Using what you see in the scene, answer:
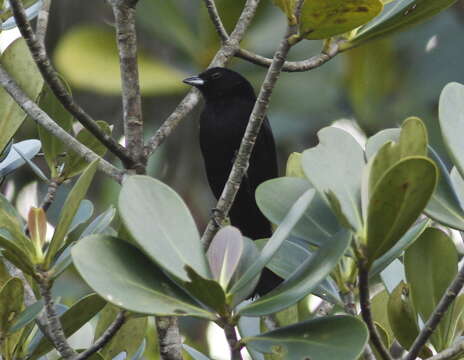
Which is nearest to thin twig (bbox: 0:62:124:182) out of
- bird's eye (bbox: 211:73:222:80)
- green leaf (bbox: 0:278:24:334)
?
green leaf (bbox: 0:278:24:334)

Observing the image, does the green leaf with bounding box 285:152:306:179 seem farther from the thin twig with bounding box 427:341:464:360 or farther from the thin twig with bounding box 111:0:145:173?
the thin twig with bounding box 427:341:464:360

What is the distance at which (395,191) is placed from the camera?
4.28 feet

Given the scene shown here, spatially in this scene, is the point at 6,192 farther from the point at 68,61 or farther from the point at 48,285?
the point at 48,285

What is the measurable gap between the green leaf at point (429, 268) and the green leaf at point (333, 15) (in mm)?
417

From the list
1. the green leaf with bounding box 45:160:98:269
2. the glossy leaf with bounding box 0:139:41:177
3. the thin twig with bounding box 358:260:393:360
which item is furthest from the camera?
the glossy leaf with bounding box 0:139:41:177

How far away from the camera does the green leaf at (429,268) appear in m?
1.65

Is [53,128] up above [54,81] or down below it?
below

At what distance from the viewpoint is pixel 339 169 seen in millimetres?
1479

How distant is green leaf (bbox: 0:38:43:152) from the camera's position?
2160 mm

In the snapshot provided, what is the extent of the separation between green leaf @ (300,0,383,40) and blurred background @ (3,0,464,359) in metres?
1.96

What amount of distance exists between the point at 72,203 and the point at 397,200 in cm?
53

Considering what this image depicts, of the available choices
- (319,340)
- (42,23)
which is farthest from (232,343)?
(42,23)

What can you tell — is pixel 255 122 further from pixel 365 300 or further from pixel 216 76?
pixel 216 76

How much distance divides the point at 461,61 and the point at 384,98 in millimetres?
399
